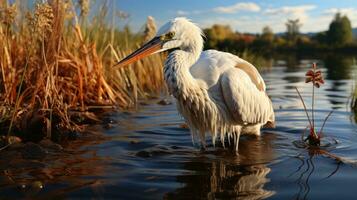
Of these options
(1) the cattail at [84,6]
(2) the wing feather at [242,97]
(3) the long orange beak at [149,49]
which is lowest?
(2) the wing feather at [242,97]

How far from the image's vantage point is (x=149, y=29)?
42.9 feet

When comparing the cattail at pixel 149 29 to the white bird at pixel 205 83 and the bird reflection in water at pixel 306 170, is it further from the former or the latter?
the bird reflection in water at pixel 306 170

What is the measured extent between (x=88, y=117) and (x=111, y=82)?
208 cm

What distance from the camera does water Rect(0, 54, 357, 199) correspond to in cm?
359

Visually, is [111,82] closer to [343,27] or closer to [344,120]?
[344,120]

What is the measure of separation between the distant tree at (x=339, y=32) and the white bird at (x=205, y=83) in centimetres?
6447

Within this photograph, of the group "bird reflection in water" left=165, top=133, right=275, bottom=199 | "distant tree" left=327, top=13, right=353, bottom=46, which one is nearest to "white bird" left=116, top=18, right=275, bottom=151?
"bird reflection in water" left=165, top=133, right=275, bottom=199

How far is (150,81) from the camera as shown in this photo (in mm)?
12008

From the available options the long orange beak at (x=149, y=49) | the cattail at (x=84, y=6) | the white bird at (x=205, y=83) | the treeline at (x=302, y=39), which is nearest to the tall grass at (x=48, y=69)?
the cattail at (x=84, y=6)

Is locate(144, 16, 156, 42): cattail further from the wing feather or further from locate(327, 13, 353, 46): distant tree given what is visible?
locate(327, 13, 353, 46): distant tree

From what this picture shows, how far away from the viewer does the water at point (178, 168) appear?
3.59 meters

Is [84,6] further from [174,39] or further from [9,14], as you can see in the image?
[174,39]

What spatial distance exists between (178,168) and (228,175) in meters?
0.55

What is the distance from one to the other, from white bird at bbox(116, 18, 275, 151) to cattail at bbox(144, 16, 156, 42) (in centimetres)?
761
